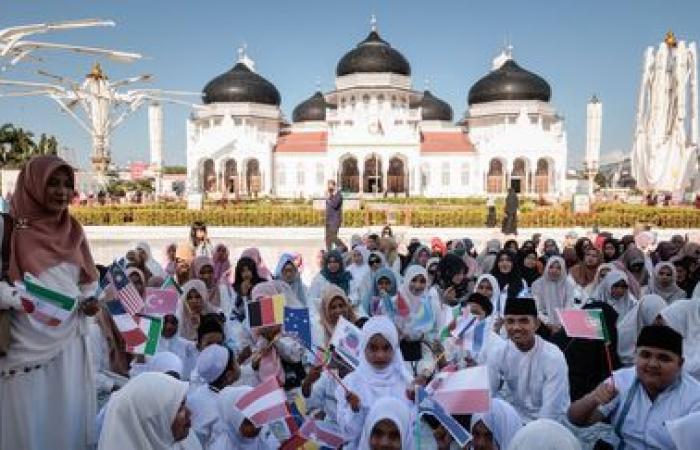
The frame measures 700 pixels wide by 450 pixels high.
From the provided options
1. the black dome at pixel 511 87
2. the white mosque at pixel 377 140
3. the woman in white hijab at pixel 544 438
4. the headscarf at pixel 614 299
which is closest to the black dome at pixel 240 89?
the white mosque at pixel 377 140

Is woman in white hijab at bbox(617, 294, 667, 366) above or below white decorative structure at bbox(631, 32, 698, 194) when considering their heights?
below

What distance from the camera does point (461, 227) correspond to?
1955 centimetres

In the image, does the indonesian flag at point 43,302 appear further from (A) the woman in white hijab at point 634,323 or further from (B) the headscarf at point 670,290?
(B) the headscarf at point 670,290

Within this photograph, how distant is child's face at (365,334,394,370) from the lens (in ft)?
10.9

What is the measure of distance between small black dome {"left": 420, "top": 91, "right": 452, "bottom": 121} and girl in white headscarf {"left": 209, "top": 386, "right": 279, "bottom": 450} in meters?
49.3

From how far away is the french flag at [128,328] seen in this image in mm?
3363

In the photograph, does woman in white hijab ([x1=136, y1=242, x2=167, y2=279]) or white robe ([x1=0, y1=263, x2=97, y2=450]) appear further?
woman in white hijab ([x1=136, y1=242, x2=167, y2=279])

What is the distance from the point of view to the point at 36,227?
2.68m

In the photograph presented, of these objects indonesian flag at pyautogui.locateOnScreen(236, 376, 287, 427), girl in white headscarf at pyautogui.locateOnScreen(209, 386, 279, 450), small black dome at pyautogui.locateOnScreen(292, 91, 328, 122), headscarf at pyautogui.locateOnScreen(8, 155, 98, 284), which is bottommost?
girl in white headscarf at pyautogui.locateOnScreen(209, 386, 279, 450)

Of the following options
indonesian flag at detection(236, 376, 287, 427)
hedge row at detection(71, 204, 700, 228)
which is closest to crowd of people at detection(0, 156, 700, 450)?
indonesian flag at detection(236, 376, 287, 427)

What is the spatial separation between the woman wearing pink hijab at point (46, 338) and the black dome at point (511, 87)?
147ft

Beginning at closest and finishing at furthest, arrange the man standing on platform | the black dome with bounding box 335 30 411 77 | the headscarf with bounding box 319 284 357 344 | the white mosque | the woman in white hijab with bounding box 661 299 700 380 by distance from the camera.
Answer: the woman in white hijab with bounding box 661 299 700 380 < the headscarf with bounding box 319 284 357 344 < the man standing on platform < the white mosque < the black dome with bounding box 335 30 411 77

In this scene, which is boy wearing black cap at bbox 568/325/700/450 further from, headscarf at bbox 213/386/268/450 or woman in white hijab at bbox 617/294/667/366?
headscarf at bbox 213/386/268/450

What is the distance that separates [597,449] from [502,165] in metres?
41.1
